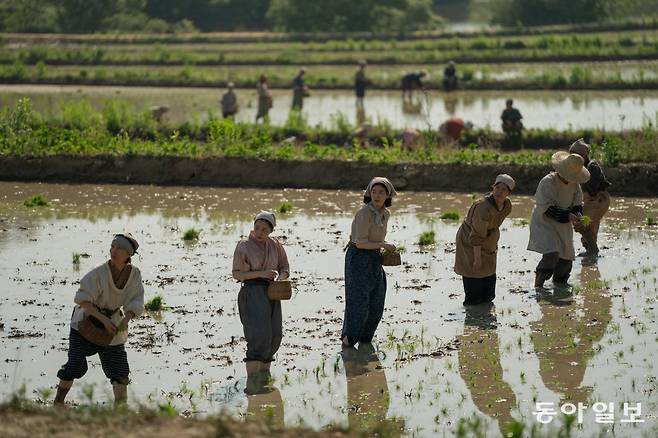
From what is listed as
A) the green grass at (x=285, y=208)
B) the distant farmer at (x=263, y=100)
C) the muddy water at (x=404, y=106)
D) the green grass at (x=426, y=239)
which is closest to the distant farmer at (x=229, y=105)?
the distant farmer at (x=263, y=100)

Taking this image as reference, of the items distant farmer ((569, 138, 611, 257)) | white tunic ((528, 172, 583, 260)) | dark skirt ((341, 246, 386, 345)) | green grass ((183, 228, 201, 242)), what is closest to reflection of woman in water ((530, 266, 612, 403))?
white tunic ((528, 172, 583, 260))

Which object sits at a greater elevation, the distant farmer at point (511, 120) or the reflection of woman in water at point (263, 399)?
the distant farmer at point (511, 120)

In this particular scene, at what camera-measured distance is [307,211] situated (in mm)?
18500

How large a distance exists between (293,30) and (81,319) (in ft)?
157

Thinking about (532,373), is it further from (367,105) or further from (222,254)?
(367,105)

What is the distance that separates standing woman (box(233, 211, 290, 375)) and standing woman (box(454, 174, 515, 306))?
9.11 feet

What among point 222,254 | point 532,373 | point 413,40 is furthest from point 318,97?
point 532,373

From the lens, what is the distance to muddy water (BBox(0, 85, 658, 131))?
27.4 m

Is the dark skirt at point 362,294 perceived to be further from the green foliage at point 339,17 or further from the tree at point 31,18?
the tree at point 31,18

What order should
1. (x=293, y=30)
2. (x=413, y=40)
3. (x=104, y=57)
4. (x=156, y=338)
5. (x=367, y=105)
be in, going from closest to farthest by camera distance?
(x=156, y=338), (x=367, y=105), (x=104, y=57), (x=413, y=40), (x=293, y=30)

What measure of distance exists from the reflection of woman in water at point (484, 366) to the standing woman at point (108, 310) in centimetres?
251

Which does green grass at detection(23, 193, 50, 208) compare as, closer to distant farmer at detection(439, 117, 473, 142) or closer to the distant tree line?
distant farmer at detection(439, 117, 473, 142)

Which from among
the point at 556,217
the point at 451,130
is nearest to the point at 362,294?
the point at 556,217

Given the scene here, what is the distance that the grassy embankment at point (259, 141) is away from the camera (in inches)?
800
